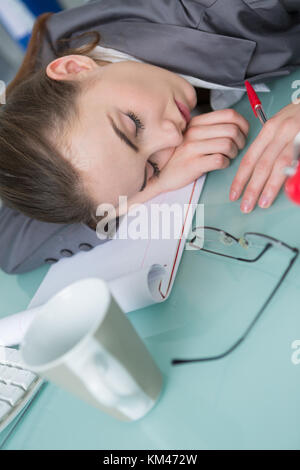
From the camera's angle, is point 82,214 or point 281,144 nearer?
point 281,144

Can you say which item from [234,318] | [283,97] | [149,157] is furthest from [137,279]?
[283,97]

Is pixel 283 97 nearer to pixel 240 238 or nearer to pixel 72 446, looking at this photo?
pixel 240 238

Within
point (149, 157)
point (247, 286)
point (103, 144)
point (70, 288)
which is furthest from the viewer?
point (149, 157)

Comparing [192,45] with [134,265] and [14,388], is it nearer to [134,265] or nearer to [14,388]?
[134,265]

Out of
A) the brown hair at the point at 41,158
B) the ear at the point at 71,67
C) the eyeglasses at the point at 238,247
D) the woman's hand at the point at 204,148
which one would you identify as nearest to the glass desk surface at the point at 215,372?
the eyeglasses at the point at 238,247

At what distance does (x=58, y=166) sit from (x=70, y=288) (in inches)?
11.5

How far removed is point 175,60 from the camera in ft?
2.49

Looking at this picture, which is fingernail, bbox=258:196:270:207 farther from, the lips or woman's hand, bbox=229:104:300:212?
the lips

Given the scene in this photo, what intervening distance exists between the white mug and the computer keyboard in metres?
0.17

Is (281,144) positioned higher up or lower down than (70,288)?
lower down

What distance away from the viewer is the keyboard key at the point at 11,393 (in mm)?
498

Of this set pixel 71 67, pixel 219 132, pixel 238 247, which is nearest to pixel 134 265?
pixel 238 247

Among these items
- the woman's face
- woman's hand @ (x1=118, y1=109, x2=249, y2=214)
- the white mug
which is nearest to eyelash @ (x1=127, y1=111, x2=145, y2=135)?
the woman's face

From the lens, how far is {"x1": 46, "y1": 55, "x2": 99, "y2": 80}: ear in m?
0.70
